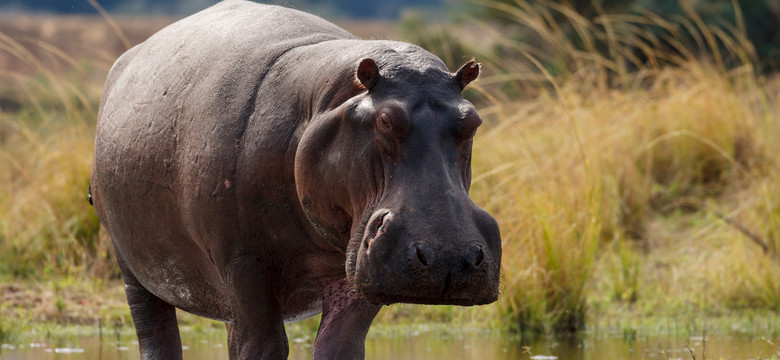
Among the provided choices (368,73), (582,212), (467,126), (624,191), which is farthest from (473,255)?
(624,191)

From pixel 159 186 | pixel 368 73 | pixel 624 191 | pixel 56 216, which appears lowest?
pixel 159 186

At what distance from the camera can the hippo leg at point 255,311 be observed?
3.30 metres

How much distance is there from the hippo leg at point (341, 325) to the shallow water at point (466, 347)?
61.8 inches

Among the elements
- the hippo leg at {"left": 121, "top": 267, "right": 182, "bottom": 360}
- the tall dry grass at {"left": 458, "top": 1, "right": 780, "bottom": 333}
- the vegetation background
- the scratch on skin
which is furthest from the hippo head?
the tall dry grass at {"left": 458, "top": 1, "right": 780, "bottom": 333}

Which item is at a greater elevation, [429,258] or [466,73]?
[466,73]

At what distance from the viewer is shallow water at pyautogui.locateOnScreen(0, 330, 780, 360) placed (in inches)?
202

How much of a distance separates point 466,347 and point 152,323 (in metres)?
1.73

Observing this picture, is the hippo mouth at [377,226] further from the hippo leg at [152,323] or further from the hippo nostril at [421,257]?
the hippo leg at [152,323]

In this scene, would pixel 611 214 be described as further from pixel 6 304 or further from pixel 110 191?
pixel 110 191

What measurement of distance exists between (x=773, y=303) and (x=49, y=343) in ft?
12.9

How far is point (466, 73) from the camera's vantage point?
3.07 m

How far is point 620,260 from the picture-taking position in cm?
715

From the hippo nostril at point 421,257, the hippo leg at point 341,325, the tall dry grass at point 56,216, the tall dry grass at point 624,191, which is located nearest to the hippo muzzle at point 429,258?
the hippo nostril at point 421,257

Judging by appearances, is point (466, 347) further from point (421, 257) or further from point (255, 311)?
point (421, 257)
